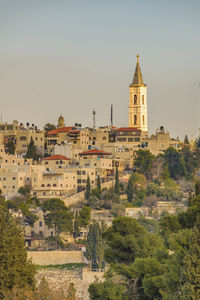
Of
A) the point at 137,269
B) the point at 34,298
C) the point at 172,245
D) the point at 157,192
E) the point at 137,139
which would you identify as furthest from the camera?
the point at 137,139

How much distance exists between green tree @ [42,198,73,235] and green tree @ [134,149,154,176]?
Answer: 538 inches

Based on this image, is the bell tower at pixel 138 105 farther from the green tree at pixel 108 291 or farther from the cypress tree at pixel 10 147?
the green tree at pixel 108 291

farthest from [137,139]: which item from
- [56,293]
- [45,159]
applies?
[56,293]

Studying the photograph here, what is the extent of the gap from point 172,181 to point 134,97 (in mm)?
15954

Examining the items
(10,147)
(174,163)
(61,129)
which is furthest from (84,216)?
(61,129)

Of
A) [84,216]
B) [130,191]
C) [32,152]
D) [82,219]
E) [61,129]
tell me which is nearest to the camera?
[82,219]

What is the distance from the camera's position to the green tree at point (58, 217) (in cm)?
6888

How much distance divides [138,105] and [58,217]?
26.0 meters

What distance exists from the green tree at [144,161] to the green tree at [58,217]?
1367 centimetres

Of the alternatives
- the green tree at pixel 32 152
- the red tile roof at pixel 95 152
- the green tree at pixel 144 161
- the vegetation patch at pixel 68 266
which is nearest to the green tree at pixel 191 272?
the vegetation patch at pixel 68 266

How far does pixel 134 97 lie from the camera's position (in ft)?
307

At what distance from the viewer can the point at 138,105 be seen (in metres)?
92.8

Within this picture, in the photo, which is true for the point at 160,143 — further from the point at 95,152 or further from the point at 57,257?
the point at 57,257

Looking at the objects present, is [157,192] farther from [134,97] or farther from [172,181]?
[134,97]
